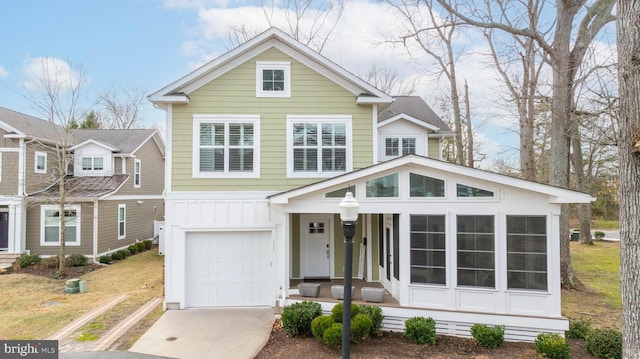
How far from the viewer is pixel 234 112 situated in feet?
30.5

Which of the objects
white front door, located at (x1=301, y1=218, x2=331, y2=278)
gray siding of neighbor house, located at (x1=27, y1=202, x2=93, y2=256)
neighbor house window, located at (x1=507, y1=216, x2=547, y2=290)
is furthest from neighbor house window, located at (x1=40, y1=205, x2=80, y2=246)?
neighbor house window, located at (x1=507, y1=216, x2=547, y2=290)

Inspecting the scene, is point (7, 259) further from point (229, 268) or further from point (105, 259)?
point (229, 268)

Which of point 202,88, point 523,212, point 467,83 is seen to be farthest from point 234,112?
point 467,83

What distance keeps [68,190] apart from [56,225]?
1.76 metres

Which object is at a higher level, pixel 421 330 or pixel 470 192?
pixel 470 192

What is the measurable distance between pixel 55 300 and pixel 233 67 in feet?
30.0

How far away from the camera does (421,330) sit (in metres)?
6.93

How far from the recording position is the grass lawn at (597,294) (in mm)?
8845

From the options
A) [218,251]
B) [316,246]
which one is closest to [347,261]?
[316,246]

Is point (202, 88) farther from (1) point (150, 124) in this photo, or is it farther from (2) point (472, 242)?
(1) point (150, 124)

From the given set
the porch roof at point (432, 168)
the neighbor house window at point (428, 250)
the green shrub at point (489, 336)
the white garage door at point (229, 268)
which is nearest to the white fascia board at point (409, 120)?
the porch roof at point (432, 168)

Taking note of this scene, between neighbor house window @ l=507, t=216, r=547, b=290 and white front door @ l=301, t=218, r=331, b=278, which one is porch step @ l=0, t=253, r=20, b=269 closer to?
white front door @ l=301, t=218, r=331, b=278

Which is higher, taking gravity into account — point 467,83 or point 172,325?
point 467,83

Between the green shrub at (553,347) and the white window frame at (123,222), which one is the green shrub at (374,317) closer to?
the green shrub at (553,347)
